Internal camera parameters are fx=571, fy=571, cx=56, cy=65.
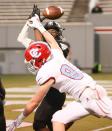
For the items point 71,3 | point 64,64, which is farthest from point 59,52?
point 71,3

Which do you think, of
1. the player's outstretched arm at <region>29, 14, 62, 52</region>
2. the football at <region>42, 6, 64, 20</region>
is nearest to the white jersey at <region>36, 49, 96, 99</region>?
the player's outstretched arm at <region>29, 14, 62, 52</region>

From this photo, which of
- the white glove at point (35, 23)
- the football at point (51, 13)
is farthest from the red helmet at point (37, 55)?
the football at point (51, 13)

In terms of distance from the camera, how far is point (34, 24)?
566 centimetres

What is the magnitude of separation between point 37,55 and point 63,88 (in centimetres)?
37

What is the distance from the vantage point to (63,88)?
5.01 m

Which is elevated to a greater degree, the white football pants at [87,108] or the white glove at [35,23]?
the white glove at [35,23]

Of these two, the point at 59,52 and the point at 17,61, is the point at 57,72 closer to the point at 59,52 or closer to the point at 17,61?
the point at 59,52

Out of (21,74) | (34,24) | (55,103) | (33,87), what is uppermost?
(34,24)

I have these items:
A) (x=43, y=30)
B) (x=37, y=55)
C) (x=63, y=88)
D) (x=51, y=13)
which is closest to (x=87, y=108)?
(x=63, y=88)

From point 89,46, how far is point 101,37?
2.82 ft

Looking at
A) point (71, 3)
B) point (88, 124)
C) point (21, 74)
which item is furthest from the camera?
point (71, 3)

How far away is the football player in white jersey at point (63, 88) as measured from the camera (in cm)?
486

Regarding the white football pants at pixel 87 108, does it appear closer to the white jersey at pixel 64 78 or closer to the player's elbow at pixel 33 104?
the white jersey at pixel 64 78

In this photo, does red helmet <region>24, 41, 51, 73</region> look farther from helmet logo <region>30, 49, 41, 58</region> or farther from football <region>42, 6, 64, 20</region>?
football <region>42, 6, 64, 20</region>
